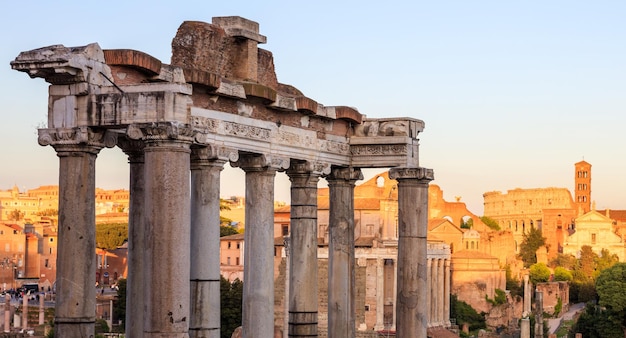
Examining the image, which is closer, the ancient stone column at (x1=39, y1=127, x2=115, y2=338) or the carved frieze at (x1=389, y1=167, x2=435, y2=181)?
the ancient stone column at (x1=39, y1=127, x2=115, y2=338)

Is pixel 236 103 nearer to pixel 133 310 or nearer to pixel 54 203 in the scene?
pixel 133 310

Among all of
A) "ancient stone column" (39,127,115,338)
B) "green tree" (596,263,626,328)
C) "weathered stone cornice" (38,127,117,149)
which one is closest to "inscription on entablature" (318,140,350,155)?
"weathered stone cornice" (38,127,117,149)

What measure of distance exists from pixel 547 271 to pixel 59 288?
9239 cm

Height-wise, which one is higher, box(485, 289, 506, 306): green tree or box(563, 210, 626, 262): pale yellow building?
box(563, 210, 626, 262): pale yellow building

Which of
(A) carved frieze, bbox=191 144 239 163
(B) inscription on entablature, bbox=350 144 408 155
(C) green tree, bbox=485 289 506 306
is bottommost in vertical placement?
(C) green tree, bbox=485 289 506 306

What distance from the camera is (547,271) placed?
103 m

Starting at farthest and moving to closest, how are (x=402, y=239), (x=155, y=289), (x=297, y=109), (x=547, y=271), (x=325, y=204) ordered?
(x=547, y=271) < (x=325, y=204) < (x=402, y=239) < (x=297, y=109) < (x=155, y=289)

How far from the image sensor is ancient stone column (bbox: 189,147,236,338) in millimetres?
14523

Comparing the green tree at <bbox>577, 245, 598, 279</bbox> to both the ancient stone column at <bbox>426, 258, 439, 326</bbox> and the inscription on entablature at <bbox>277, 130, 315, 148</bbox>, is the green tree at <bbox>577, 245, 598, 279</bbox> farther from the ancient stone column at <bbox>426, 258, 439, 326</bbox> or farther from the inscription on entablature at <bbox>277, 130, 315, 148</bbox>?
the inscription on entablature at <bbox>277, 130, 315, 148</bbox>

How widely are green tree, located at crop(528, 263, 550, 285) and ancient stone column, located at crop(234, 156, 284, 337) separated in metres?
85.5

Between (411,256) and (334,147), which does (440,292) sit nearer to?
(411,256)

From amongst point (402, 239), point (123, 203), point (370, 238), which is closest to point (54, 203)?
point (123, 203)

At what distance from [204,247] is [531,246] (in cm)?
11325

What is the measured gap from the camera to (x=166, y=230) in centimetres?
1247
